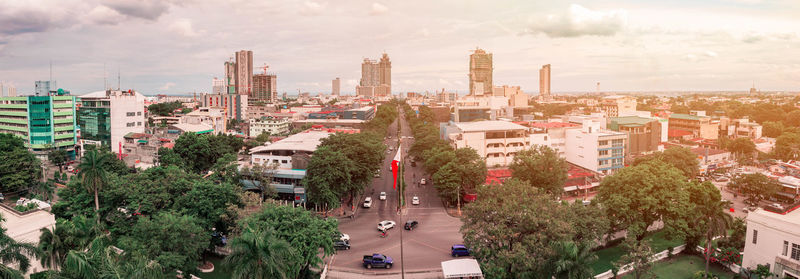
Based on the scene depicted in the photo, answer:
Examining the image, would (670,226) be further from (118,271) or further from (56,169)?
(56,169)

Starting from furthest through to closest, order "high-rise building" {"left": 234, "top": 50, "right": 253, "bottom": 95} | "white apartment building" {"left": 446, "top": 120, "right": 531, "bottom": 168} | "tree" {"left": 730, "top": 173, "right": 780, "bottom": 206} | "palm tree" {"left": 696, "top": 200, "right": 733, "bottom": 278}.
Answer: "high-rise building" {"left": 234, "top": 50, "right": 253, "bottom": 95}, "white apartment building" {"left": 446, "top": 120, "right": 531, "bottom": 168}, "tree" {"left": 730, "top": 173, "right": 780, "bottom": 206}, "palm tree" {"left": 696, "top": 200, "right": 733, "bottom": 278}

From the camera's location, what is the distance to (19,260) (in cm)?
1345

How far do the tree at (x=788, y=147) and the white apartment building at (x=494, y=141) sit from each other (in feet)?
90.8

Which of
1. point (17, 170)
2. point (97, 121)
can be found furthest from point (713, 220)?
point (97, 121)

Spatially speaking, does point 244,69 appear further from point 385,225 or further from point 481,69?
point 385,225

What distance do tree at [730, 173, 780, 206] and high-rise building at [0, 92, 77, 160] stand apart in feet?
197

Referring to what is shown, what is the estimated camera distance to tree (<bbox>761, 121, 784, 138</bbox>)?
181ft

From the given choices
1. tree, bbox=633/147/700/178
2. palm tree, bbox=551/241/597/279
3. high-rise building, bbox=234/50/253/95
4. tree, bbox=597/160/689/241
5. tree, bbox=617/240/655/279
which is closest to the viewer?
palm tree, bbox=551/241/597/279

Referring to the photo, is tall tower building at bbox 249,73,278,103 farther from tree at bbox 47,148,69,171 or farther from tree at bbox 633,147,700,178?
tree at bbox 633,147,700,178

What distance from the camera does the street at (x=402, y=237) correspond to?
18547 mm

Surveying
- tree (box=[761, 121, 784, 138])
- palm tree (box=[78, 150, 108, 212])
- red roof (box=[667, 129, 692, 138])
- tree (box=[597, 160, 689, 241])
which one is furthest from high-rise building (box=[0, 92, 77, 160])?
tree (box=[761, 121, 784, 138])

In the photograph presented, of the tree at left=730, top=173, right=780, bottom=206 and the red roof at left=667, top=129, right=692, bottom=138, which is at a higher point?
the red roof at left=667, top=129, right=692, bottom=138

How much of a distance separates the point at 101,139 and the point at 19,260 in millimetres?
39595

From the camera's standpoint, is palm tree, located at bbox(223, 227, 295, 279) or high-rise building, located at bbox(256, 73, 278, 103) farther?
high-rise building, located at bbox(256, 73, 278, 103)
